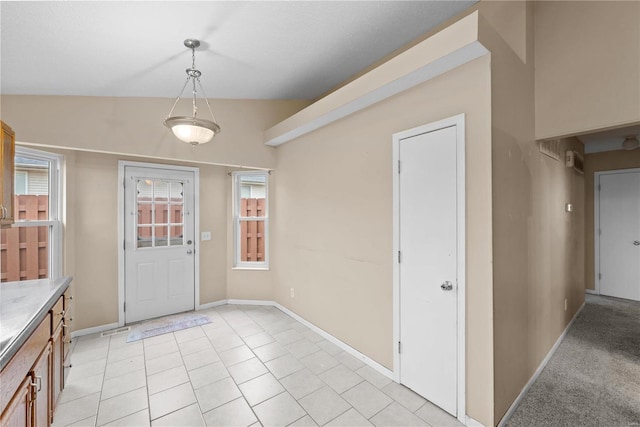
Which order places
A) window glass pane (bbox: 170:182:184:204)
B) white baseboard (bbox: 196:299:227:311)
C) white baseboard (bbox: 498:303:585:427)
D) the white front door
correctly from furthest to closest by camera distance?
white baseboard (bbox: 196:299:227:311) < window glass pane (bbox: 170:182:184:204) < the white front door < white baseboard (bbox: 498:303:585:427)

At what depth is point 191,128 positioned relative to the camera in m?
2.28

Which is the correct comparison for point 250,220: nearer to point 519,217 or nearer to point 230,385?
point 230,385

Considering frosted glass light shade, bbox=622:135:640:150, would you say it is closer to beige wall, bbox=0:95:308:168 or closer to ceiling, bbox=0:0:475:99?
ceiling, bbox=0:0:475:99

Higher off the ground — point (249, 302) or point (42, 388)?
point (42, 388)

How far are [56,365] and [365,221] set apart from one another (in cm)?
264

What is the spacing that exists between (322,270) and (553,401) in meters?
2.28

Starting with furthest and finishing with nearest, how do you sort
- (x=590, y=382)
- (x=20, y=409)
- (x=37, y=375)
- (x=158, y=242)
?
(x=158, y=242)
(x=590, y=382)
(x=37, y=375)
(x=20, y=409)

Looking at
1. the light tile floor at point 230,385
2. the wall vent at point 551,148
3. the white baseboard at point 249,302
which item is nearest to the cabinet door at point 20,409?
the light tile floor at point 230,385

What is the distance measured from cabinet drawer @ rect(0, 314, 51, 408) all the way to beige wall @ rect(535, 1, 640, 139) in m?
3.70

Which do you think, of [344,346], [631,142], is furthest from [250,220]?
[631,142]

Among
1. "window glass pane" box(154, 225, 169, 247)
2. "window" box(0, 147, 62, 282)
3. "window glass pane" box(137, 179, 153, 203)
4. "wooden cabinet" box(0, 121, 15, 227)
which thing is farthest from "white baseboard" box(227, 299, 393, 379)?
"wooden cabinet" box(0, 121, 15, 227)

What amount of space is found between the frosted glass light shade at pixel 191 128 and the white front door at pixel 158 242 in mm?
1849

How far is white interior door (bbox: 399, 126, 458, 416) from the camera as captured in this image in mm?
1990

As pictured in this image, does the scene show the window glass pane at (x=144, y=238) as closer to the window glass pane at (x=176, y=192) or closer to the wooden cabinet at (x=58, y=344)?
the window glass pane at (x=176, y=192)
